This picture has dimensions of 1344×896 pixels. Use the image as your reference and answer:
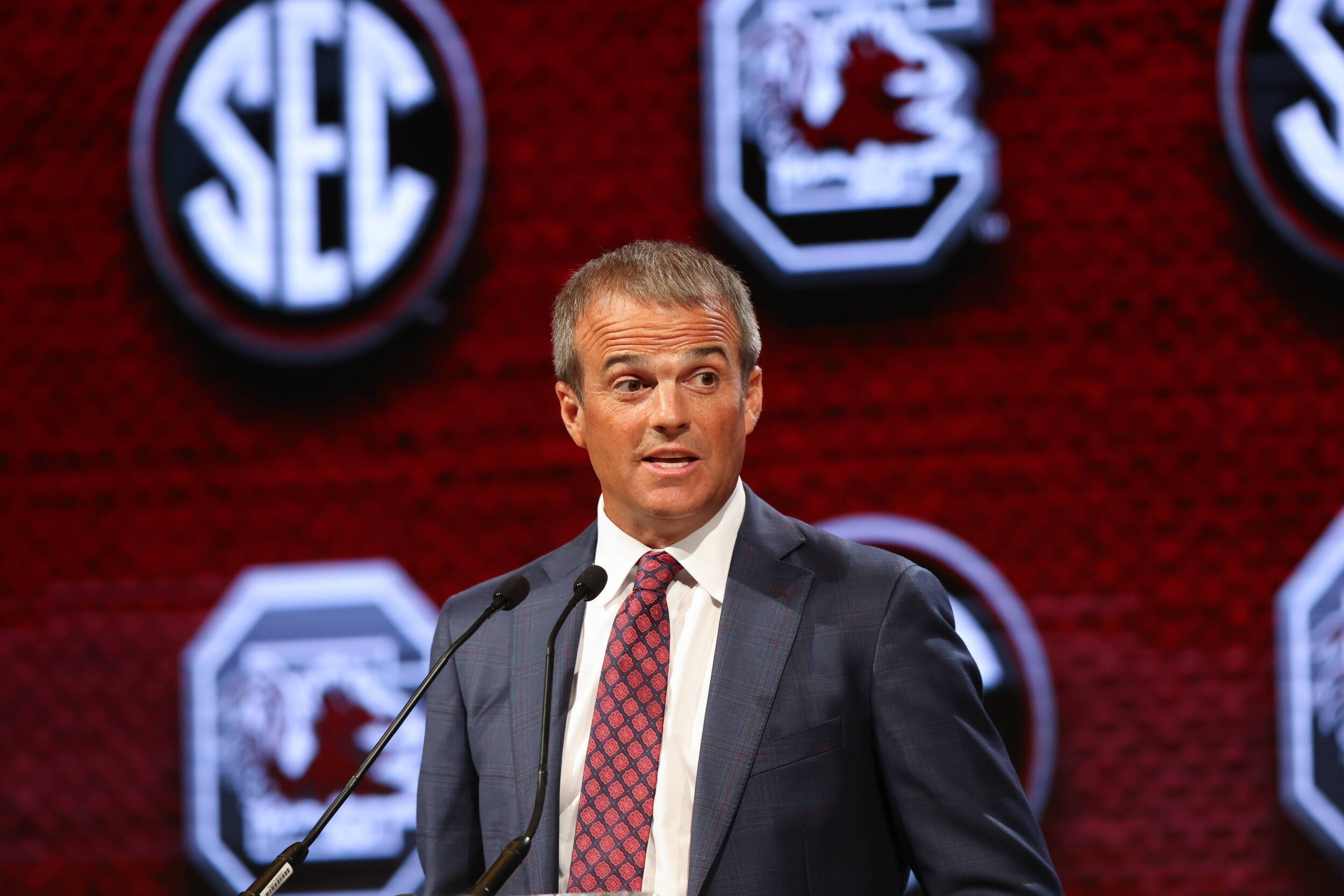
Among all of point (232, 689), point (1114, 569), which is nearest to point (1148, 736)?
point (1114, 569)

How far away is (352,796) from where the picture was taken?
3643 mm

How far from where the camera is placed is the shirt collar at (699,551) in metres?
1.78

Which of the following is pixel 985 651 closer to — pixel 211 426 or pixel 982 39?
pixel 982 39

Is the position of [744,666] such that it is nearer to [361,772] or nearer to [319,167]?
[361,772]

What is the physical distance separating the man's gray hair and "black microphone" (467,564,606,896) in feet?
1.13

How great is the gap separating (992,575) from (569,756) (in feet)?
6.39

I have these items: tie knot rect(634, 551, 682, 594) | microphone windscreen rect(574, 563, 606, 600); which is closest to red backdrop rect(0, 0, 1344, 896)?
tie knot rect(634, 551, 682, 594)

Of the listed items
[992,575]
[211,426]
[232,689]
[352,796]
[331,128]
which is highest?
[331,128]

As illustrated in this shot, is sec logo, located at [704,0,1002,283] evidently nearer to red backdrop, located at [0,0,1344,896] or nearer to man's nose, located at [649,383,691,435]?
red backdrop, located at [0,0,1344,896]

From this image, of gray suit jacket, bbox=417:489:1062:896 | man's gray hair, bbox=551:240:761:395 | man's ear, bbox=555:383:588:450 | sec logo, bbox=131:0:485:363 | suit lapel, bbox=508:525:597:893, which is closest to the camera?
gray suit jacket, bbox=417:489:1062:896

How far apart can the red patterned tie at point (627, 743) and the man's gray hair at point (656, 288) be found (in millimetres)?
299

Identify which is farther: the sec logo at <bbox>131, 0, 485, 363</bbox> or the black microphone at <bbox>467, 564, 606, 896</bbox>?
the sec logo at <bbox>131, 0, 485, 363</bbox>

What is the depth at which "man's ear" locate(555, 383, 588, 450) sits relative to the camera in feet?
6.17

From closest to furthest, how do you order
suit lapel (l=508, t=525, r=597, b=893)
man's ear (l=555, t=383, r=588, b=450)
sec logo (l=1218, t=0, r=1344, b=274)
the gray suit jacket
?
the gray suit jacket, suit lapel (l=508, t=525, r=597, b=893), man's ear (l=555, t=383, r=588, b=450), sec logo (l=1218, t=0, r=1344, b=274)
